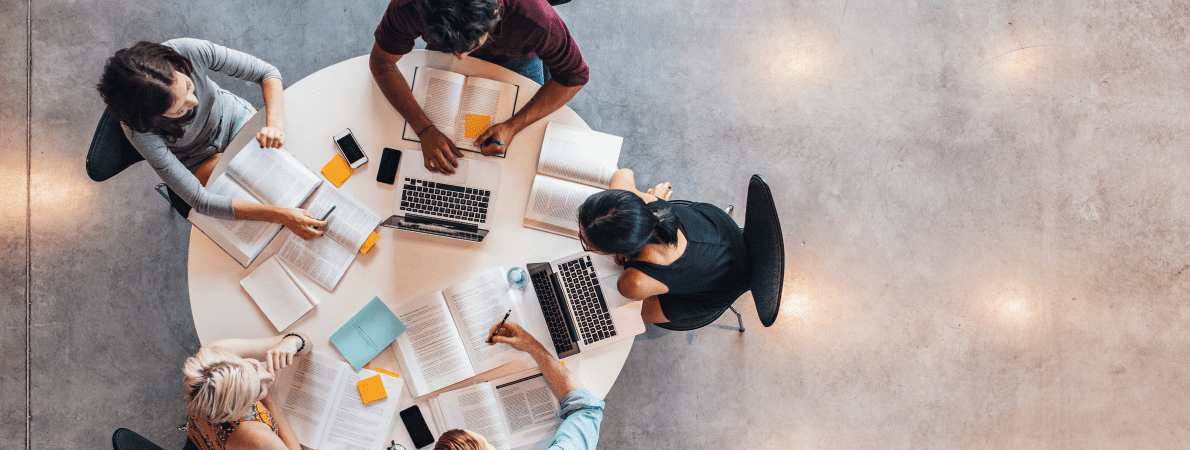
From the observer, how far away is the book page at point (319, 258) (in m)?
1.86

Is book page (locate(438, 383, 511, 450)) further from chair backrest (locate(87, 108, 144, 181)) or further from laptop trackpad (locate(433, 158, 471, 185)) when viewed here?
chair backrest (locate(87, 108, 144, 181))

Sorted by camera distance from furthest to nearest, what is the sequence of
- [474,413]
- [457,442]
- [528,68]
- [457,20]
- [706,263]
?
[528,68], [474,413], [706,263], [457,442], [457,20]

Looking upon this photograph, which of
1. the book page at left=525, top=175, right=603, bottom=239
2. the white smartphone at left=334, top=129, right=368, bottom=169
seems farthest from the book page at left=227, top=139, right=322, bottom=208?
the book page at left=525, top=175, right=603, bottom=239

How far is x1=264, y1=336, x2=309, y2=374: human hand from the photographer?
1753mm

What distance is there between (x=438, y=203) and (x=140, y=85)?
34.5 inches

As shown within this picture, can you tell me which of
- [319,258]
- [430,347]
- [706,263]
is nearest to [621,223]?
[706,263]

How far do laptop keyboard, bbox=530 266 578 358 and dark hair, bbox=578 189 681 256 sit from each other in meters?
0.35

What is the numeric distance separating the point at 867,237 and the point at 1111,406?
142cm

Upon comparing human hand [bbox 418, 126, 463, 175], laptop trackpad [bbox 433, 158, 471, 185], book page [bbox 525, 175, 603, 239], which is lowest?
book page [bbox 525, 175, 603, 239]

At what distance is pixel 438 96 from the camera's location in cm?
190

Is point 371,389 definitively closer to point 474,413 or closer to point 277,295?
point 474,413

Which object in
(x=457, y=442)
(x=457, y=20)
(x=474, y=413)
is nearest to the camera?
(x=457, y=20)

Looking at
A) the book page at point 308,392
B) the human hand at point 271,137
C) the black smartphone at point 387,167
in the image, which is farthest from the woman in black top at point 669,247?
the human hand at point 271,137

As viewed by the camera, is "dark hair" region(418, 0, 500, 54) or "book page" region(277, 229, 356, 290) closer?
"dark hair" region(418, 0, 500, 54)
